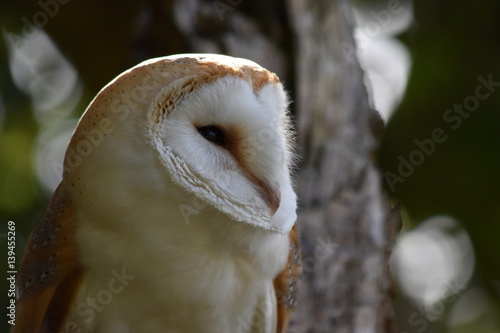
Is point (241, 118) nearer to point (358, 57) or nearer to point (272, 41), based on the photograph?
point (272, 41)

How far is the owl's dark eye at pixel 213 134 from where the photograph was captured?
1531 mm

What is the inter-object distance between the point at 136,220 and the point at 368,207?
1.27 metres

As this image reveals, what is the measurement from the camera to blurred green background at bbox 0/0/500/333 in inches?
144

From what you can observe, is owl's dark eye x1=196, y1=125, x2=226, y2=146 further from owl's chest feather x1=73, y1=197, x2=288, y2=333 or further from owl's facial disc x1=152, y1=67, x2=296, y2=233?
owl's chest feather x1=73, y1=197, x2=288, y2=333

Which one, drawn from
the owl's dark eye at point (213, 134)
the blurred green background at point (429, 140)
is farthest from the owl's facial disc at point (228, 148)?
the blurred green background at point (429, 140)

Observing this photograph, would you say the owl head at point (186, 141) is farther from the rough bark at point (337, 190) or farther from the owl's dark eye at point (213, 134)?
the rough bark at point (337, 190)

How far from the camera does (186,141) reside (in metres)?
1.48

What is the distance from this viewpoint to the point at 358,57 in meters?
2.92

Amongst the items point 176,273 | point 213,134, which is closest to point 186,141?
point 213,134

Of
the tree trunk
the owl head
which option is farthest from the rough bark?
the owl head

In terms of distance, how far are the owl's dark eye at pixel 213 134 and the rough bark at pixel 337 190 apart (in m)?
0.95

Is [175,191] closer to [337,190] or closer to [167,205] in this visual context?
[167,205]

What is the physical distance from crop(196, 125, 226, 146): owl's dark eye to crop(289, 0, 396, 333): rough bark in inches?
37.5

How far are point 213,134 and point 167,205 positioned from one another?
201mm
